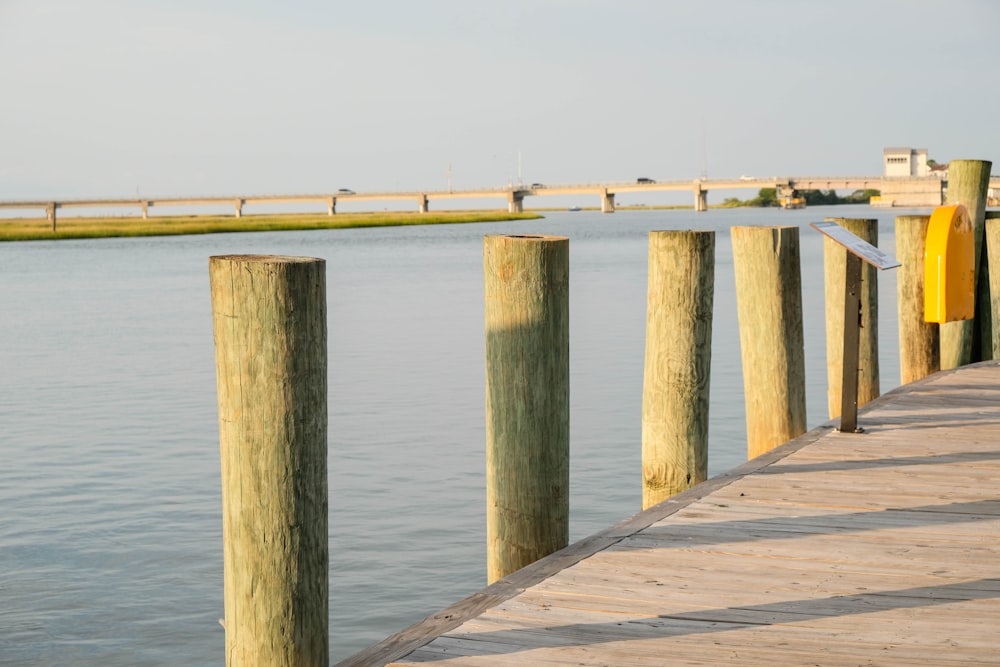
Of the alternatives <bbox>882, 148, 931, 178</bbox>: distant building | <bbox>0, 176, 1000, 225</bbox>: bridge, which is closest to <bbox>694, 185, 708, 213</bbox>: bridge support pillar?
<bbox>0, 176, 1000, 225</bbox>: bridge

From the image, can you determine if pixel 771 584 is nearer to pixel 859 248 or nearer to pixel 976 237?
pixel 859 248

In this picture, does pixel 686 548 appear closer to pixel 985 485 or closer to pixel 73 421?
pixel 985 485

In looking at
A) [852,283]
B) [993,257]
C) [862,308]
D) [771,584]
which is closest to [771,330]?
[852,283]

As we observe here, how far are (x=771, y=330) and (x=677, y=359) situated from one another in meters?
1.36

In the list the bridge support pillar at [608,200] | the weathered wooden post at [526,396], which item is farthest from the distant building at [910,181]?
the weathered wooden post at [526,396]

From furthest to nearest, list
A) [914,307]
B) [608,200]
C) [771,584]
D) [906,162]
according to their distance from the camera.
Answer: [906,162] < [608,200] < [914,307] < [771,584]

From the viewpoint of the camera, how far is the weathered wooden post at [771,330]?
703 centimetres

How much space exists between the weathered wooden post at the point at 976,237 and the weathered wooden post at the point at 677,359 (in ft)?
14.2

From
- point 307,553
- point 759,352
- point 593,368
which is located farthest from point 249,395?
point 593,368

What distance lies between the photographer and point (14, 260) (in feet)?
179

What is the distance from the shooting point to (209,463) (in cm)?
1119

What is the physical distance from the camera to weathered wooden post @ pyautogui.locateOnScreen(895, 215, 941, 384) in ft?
29.4

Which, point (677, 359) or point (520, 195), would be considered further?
point (520, 195)

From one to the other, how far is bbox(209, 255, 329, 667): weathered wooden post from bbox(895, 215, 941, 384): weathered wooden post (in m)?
6.28
